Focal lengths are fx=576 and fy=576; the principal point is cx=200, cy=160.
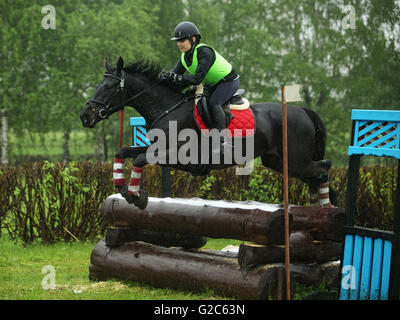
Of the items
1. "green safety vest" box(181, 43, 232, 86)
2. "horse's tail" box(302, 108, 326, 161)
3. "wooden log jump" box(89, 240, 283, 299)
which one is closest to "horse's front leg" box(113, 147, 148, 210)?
"wooden log jump" box(89, 240, 283, 299)

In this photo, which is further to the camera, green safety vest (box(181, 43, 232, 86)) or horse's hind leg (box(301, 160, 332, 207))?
horse's hind leg (box(301, 160, 332, 207))

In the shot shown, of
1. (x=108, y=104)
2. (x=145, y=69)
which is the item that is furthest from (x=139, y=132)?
(x=108, y=104)

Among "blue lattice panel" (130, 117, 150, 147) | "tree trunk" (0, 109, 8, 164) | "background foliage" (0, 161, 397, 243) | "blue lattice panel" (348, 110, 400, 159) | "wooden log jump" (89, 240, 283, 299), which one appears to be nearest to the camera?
"blue lattice panel" (348, 110, 400, 159)

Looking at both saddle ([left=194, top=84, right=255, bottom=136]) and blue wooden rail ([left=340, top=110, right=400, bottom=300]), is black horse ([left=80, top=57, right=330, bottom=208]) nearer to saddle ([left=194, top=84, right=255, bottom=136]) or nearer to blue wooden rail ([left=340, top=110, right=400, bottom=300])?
saddle ([left=194, top=84, right=255, bottom=136])

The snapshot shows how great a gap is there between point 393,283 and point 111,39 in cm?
2346

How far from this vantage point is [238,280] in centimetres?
600

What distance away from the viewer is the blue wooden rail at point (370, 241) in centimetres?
563

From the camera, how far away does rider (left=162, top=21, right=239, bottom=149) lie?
6344 millimetres

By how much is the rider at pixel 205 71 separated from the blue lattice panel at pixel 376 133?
4.76 ft

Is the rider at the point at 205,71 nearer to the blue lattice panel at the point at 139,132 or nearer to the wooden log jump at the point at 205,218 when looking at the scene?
the wooden log jump at the point at 205,218

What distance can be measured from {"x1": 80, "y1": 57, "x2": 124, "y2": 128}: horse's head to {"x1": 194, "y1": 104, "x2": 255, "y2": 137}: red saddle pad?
2.97 ft

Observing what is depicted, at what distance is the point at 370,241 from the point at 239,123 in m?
1.94

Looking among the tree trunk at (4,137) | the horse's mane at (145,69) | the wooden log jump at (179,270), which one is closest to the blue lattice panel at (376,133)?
the wooden log jump at (179,270)

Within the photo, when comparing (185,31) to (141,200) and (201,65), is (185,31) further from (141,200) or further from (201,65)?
(141,200)
